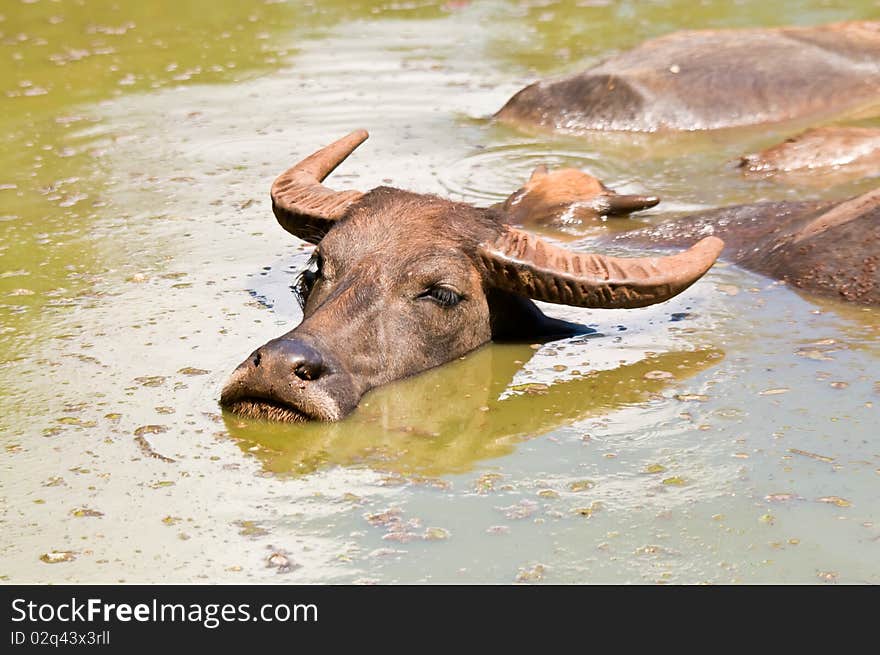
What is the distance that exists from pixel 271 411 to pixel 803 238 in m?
3.36

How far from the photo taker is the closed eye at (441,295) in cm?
655

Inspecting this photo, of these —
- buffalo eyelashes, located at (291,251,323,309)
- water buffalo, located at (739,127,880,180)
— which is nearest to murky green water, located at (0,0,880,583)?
buffalo eyelashes, located at (291,251,323,309)

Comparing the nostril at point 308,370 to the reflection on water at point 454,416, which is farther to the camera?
the nostril at point 308,370

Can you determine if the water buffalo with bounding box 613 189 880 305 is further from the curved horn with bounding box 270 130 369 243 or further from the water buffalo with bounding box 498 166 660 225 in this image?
the curved horn with bounding box 270 130 369 243

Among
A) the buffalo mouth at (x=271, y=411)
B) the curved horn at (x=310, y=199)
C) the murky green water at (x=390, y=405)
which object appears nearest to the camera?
the murky green water at (x=390, y=405)

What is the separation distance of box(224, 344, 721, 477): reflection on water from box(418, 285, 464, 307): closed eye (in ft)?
0.94

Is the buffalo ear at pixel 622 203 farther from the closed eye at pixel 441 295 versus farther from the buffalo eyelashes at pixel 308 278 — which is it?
the closed eye at pixel 441 295

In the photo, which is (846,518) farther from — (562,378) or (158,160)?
(158,160)

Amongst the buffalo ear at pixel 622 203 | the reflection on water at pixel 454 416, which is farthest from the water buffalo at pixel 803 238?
the reflection on water at pixel 454 416

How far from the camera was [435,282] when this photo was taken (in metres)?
6.54

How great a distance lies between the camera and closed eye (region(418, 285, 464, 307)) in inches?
258

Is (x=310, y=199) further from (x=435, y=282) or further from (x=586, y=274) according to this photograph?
(x=586, y=274)
